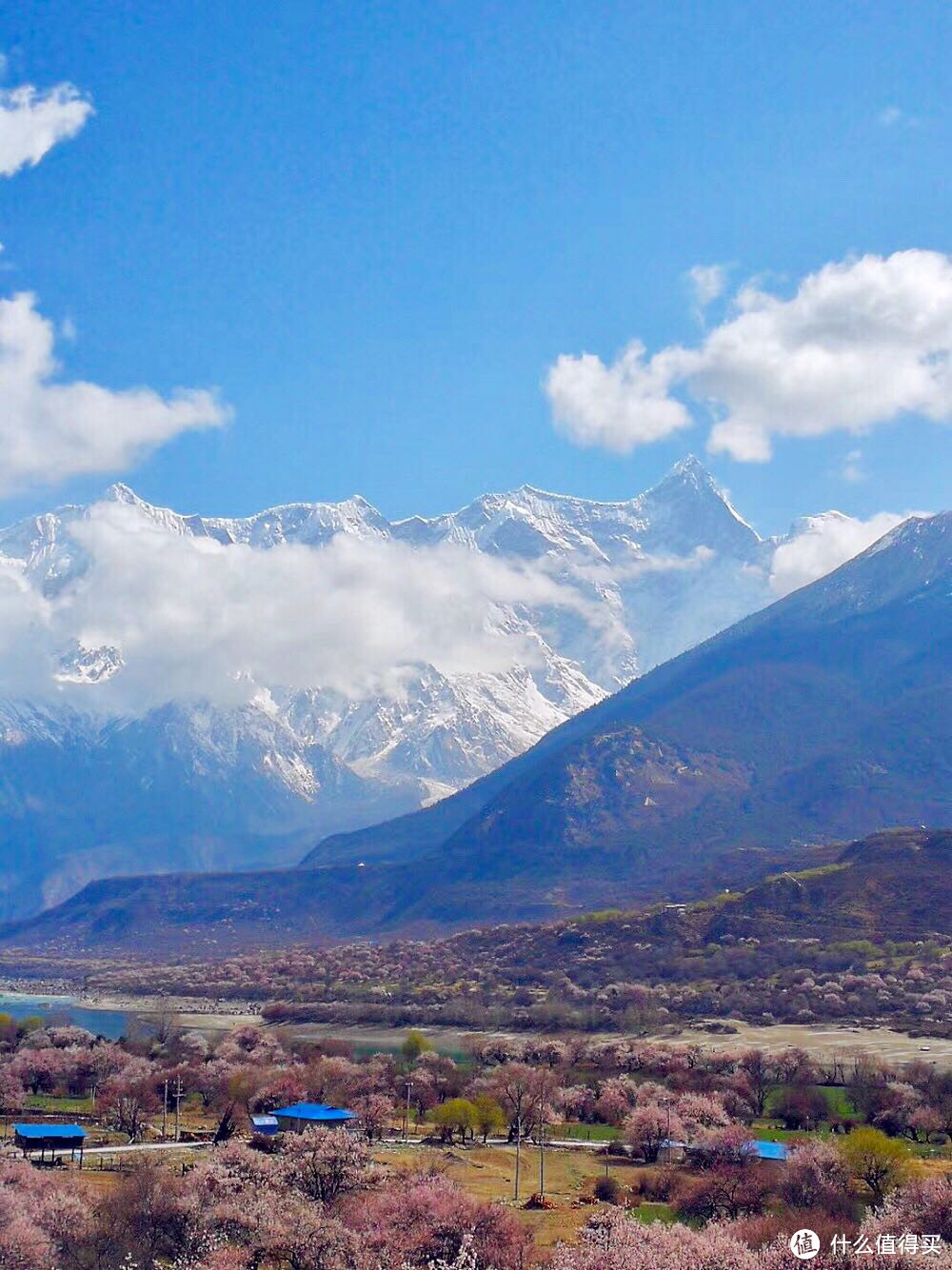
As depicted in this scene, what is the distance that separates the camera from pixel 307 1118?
222 feet

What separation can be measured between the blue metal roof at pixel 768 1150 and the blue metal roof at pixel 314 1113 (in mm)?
20730

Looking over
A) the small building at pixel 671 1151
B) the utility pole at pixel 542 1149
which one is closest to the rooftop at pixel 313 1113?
the utility pole at pixel 542 1149

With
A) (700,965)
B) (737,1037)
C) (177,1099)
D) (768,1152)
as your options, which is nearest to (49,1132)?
(177,1099)

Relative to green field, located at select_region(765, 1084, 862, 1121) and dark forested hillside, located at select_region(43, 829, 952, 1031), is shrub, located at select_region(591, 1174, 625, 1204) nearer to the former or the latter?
green field, located at select_region(765, 1084, 862, 1121)

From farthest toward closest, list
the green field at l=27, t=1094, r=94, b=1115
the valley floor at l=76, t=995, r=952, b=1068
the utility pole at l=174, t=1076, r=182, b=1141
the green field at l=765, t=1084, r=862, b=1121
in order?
the valley floor at l=76, t=995, r=952, b=1068, the green field at l=27, t=1094, r=94, b=1115, the green field at l=765, t=1084, r=862, b=1121, the utility pole at l=174, t=1076, r=182, b=1141

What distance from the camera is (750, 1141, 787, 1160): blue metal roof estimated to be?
61.0 m

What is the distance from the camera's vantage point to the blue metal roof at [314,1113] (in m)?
67.6

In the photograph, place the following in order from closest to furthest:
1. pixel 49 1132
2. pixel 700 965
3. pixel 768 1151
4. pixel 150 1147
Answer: pixel 768 1151
pixel 49 1132
pixel 150 1147
pixel 700 965

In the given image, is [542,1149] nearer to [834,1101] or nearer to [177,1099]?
[177,1099]

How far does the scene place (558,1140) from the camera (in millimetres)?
73562

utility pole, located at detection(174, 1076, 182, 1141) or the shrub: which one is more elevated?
utility pole, located at detection(174, 1076, 182, 1141)

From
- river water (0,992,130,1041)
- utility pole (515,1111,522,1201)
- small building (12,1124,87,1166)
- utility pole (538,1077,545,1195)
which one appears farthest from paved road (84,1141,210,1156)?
river water (0,992,130,1041)

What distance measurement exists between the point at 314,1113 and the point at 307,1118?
85 cm

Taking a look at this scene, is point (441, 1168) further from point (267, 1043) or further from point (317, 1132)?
point (267, 1043)
